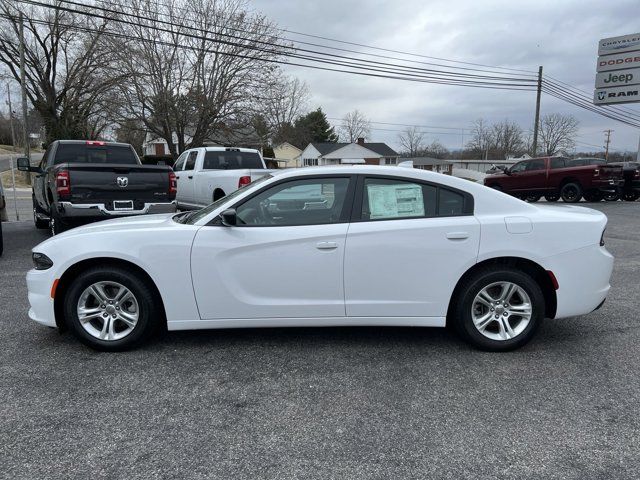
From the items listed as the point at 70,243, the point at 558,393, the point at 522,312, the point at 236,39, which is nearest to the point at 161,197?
the point at 70,243

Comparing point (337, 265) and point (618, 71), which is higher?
point (618, 71)

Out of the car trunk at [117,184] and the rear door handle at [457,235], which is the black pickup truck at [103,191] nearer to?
the car trunk at [117,184]

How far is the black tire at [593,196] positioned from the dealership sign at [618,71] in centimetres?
1093

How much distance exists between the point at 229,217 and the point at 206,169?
8217 millimetres

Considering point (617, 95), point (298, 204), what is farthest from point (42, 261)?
point (617, 95)

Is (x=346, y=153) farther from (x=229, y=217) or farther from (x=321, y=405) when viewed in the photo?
(x=321, y=405)

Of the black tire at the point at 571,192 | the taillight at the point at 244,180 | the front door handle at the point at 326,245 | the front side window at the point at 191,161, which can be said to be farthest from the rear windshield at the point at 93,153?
the black tire at the point at 571,192

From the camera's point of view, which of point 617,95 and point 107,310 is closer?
point 107,310

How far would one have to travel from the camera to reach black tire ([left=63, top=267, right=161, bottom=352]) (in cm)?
369

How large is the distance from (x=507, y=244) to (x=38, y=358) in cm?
390

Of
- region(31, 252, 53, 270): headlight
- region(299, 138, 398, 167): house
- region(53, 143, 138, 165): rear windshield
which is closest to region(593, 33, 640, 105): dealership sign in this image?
region(53, 143, 138, 165): rear windshield

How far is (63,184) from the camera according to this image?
6.79 meters

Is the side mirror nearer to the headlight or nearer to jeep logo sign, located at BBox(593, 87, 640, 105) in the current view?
the headlight

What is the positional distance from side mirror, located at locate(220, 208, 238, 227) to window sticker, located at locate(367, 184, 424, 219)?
3.62 ft
